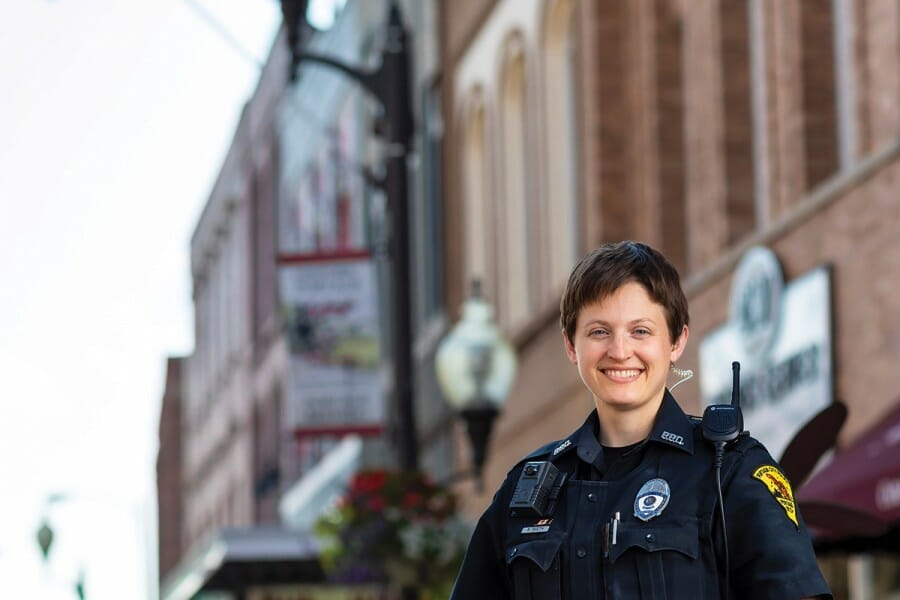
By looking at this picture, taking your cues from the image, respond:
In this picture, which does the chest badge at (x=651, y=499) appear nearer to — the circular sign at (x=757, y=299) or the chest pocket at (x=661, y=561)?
the chest pocket at (x=661, y=561)

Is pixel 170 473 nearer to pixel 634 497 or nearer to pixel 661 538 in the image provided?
pixel 634 497

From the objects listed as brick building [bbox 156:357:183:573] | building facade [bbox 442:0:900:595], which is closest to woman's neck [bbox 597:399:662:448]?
building facade [bbox 442:0:900:595]

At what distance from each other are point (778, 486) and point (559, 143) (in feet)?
70.2

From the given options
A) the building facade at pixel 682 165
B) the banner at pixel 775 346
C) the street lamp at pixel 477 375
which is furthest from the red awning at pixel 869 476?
the street lamp at pixel 477 375

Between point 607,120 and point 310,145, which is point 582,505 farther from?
point 310,145

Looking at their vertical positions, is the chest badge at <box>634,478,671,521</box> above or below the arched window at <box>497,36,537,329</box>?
below

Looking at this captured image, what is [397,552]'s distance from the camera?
16141 millimetres

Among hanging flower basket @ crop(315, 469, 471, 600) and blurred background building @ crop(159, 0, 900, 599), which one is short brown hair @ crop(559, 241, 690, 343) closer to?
blurred background building @ crop(159, 0, 900, 599)

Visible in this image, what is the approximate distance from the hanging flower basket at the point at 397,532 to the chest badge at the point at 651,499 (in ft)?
38.9

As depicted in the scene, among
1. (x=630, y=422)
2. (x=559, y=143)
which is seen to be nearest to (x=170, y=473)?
(x=559, y=143)

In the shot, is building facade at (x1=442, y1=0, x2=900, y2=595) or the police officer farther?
building facade at (x1=442, y1=0, x2=900, y2=595)

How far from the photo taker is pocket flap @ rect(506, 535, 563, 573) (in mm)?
4085

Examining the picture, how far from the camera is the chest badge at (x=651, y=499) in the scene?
402cm

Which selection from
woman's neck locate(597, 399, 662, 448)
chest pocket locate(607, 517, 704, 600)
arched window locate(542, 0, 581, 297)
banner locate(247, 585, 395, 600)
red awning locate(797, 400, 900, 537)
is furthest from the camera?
banner locate(247, 585, 395, 600)
